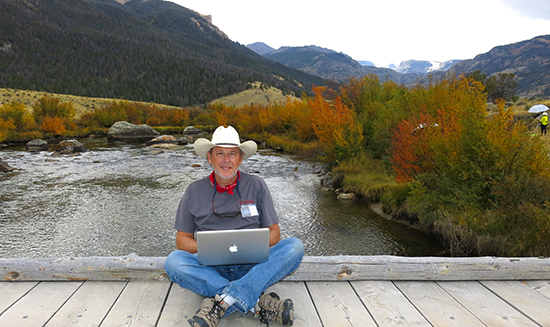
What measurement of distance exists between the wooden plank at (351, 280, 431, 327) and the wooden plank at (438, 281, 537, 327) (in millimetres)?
444

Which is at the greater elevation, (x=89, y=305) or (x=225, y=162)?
(x=225, y=162)

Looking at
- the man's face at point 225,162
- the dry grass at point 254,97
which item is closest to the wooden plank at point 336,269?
the man's face at point 225,162

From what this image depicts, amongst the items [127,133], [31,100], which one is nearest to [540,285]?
[127,133]

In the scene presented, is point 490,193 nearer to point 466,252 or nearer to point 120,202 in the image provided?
point 466,252

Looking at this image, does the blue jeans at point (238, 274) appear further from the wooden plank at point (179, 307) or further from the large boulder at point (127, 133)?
the large boulder at point (127, 133)

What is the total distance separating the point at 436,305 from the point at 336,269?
0.83m

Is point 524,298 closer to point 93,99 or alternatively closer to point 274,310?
point 274,310

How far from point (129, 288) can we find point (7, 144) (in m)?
30.2

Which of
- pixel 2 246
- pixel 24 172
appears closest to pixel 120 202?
pixel 2 246

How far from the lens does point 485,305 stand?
2.71 m

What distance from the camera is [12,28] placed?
335ft

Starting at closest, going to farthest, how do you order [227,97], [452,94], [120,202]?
1. [120,202]
2. [452,94]
3. [227,97]

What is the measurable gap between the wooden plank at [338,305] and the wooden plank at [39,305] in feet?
6.55

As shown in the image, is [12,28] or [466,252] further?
[12,28]
